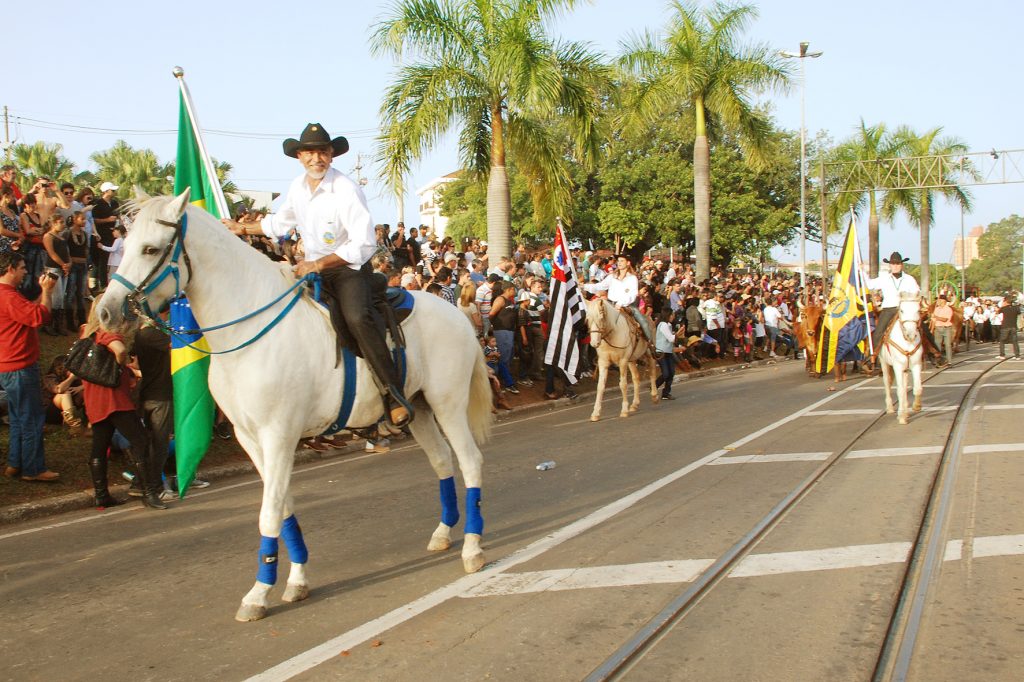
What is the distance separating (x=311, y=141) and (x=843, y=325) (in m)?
16.7

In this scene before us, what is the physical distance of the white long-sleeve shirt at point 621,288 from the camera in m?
17.0

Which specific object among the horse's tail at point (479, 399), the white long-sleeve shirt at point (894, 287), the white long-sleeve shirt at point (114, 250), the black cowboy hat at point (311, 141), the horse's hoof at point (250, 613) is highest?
the white long-sleeve shirt at point (114, 250)

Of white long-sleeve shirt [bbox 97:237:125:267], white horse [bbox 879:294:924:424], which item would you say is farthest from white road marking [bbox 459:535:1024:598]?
white long-sleeve shirt [bbox 97:237:125:267]

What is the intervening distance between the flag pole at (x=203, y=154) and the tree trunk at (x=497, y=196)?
42.2 ft

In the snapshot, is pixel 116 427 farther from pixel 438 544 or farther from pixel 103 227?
pixel 103 227

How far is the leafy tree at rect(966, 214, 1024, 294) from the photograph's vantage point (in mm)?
131750

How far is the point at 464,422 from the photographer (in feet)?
22.1

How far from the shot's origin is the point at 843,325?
20203 millimetres

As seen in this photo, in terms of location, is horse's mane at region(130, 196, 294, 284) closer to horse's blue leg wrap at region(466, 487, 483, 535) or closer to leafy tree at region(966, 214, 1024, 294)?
horse's blue leg wrap at region(466, 487, 483, 535)

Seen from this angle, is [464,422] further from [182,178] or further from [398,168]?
[398,168]

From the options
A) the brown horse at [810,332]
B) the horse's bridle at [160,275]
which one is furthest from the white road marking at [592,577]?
the brown horse at [810,332]

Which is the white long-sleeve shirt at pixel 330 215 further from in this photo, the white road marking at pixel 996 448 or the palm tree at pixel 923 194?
the palm tree at pixel 923 194

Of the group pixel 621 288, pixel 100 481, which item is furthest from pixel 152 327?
pixel 621 288

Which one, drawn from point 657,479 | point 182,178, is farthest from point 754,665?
point 182,178
